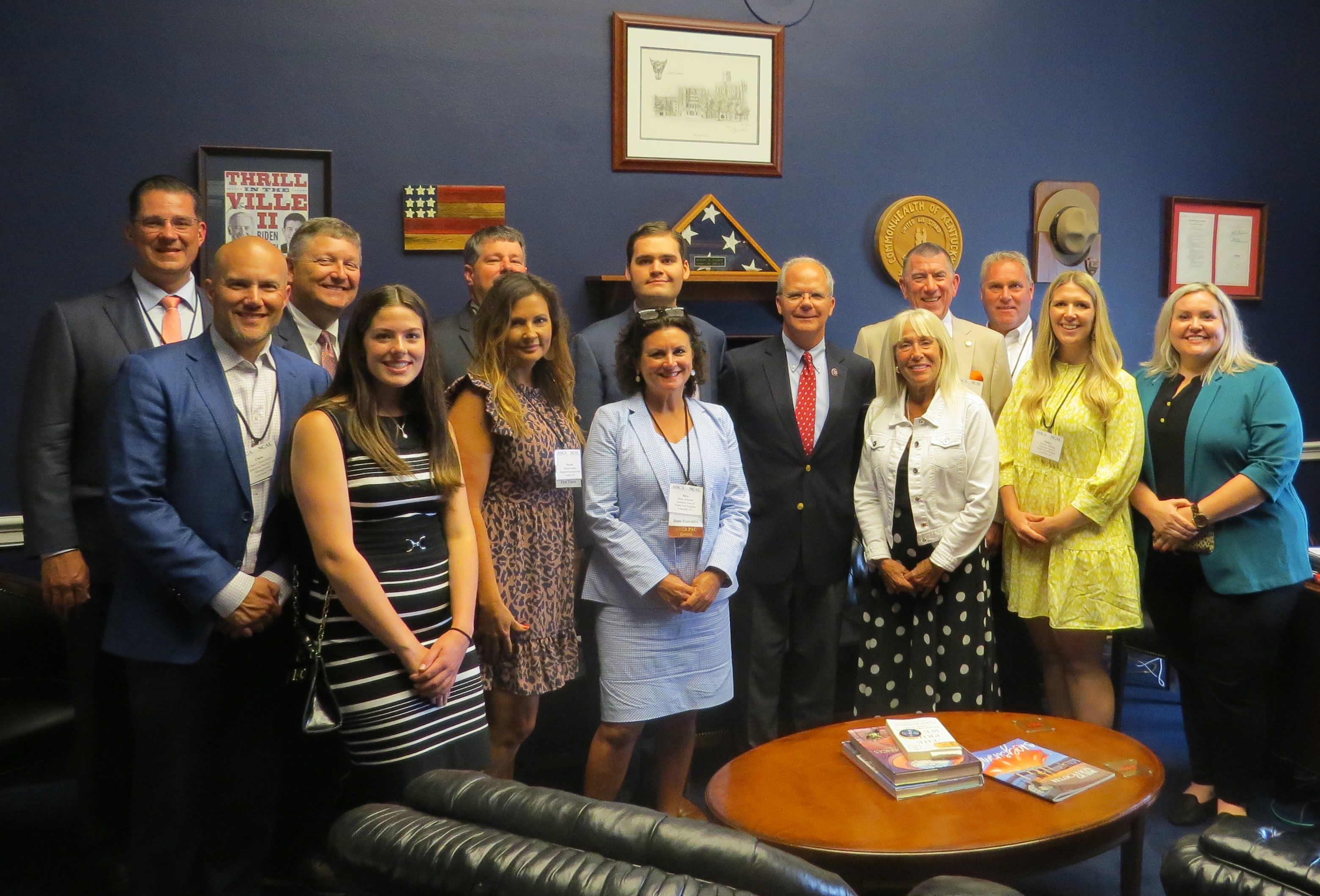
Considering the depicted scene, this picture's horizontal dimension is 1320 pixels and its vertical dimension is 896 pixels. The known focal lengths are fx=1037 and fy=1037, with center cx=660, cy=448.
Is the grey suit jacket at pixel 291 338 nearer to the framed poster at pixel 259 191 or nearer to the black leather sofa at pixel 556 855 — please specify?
the framed poster at pixel 259 191

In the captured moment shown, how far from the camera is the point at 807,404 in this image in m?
3.31

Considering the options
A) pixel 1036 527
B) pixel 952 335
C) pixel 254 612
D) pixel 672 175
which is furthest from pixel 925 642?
pixel 672 175

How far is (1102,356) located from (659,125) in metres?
1.96

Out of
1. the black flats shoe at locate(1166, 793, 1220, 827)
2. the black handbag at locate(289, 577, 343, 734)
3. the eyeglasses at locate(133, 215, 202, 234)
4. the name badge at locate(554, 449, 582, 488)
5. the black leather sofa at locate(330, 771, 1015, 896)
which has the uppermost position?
the eyeglasses at locate(133, 215, 202, 234)

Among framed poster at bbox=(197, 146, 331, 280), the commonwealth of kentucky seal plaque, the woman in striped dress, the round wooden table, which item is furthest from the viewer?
the commonwealth of kentucky seal plaque

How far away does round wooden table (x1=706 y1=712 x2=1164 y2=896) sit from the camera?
2.01 meters

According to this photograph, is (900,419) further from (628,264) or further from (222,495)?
(222,495)

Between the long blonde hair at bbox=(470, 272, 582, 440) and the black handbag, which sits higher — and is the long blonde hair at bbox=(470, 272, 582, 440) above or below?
above

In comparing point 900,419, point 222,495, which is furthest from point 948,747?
point 222,495

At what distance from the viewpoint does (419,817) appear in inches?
50.9

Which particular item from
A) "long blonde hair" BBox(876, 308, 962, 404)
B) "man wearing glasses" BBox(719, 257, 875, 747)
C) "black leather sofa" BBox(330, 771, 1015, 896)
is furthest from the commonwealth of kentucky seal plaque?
"black leather sofa" BBox(330, 771, 1015, 896)

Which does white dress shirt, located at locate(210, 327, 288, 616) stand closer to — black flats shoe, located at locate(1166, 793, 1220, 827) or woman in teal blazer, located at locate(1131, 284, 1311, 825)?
woman in teal blazer, located at locate(1131, 284, 1311, 825)

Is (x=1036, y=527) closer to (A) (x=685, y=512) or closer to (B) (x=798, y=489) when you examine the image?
(B) (x=798, y=489)

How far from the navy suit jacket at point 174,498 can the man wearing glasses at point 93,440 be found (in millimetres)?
353
